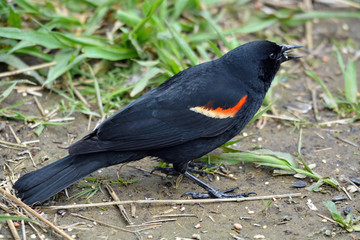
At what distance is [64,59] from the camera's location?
532 centimetres

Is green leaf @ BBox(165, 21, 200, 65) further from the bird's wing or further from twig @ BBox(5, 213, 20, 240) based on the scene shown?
twig @ BBox(5, 213, 20, 240)

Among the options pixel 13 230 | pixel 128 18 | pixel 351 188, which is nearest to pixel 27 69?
pixel 128 18

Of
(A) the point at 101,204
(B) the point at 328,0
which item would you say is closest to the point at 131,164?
(A) the point at 101,204

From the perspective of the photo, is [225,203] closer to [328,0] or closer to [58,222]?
[58,222]

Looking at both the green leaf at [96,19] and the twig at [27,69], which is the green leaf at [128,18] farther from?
the twig at [27,69]

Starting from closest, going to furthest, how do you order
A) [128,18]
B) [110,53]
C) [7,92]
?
[7,92] → [110,53] → [128,18]

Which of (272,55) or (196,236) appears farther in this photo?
(272,55)

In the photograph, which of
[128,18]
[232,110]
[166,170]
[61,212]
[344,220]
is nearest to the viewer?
[344,220]

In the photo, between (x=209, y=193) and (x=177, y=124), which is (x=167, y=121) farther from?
(x=209, y=193)

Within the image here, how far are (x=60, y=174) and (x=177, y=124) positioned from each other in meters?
1.02

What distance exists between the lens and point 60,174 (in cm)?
373

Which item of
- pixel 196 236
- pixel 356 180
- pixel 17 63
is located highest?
pixel 17 63

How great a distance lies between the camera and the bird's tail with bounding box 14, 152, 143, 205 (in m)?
3.63

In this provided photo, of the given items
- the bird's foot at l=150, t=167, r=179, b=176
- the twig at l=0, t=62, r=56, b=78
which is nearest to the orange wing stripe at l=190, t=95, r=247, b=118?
the bird's foot at l=150, t=167, r=179, b=176
